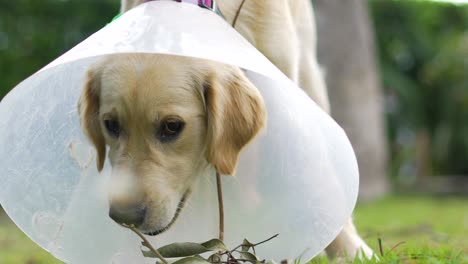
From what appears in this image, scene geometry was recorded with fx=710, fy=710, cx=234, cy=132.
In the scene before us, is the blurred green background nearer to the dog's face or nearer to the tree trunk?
the tree trunk

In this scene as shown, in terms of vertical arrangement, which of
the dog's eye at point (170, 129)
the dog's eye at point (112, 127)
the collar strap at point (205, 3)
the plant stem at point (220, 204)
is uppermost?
the collar strap at point (205, 3)

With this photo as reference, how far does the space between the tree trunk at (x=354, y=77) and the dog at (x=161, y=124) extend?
6.65m

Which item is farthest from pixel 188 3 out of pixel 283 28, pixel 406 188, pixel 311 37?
pixel 406 188

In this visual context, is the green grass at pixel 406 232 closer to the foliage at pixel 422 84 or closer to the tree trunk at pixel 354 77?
the tree trunk at pixel 354 77

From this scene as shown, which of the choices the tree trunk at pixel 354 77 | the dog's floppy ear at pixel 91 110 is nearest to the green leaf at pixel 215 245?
the dog's floppy ear at pixel 91 110

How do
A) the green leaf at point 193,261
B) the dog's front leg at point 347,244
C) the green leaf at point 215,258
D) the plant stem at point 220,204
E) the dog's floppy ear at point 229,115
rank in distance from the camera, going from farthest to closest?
1. the dog's front leg at point 347,244
2. the plant stem at point 220,204
3. the dog's floppy ear at point 229,115
4. the green leaf at point 215,258
5. the green leaf at point 193,261

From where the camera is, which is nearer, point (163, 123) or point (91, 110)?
point (163, 123)

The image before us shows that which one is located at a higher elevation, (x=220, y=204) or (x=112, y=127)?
(x=112, y=127)

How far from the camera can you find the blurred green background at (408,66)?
9.60 metres

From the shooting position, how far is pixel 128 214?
8.38 ft

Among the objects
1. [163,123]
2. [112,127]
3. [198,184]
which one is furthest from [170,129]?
[198,184]

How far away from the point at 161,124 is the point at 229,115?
321 mm

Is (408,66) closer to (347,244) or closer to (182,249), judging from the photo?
(347,244)

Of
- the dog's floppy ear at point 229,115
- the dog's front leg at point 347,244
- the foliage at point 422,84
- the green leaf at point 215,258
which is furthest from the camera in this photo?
the foliage at point 422,84
